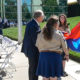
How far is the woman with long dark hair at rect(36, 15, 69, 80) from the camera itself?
5.30 m

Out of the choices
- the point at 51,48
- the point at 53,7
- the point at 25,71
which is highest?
the point at 53,7

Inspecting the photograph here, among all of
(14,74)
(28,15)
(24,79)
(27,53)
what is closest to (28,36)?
(27,53)

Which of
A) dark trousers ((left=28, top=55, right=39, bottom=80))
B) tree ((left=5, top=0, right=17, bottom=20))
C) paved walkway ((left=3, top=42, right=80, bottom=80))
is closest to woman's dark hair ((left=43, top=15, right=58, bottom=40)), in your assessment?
dark trousers ((left=28, top=55, right=39, bottom=80))

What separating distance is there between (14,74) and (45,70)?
9.19 feet

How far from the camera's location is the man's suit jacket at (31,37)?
6.01 metres

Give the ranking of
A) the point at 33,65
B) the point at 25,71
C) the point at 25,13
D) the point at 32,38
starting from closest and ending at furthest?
the point at 32,38 < the point at 33,65 < the point at 25,71 < the point at 25,13

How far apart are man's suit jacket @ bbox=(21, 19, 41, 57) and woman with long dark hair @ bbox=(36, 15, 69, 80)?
0.56 meters

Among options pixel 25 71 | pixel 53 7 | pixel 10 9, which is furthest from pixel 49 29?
pixel 53 7

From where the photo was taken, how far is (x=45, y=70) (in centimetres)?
543

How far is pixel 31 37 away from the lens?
606cm

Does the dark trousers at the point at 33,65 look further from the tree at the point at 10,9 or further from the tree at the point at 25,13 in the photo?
the tree at the point at 25,13

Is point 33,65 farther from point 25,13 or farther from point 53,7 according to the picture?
point 53,7

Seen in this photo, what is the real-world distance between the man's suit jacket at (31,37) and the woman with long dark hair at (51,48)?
561 millimetres

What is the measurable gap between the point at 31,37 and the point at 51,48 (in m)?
0.84
